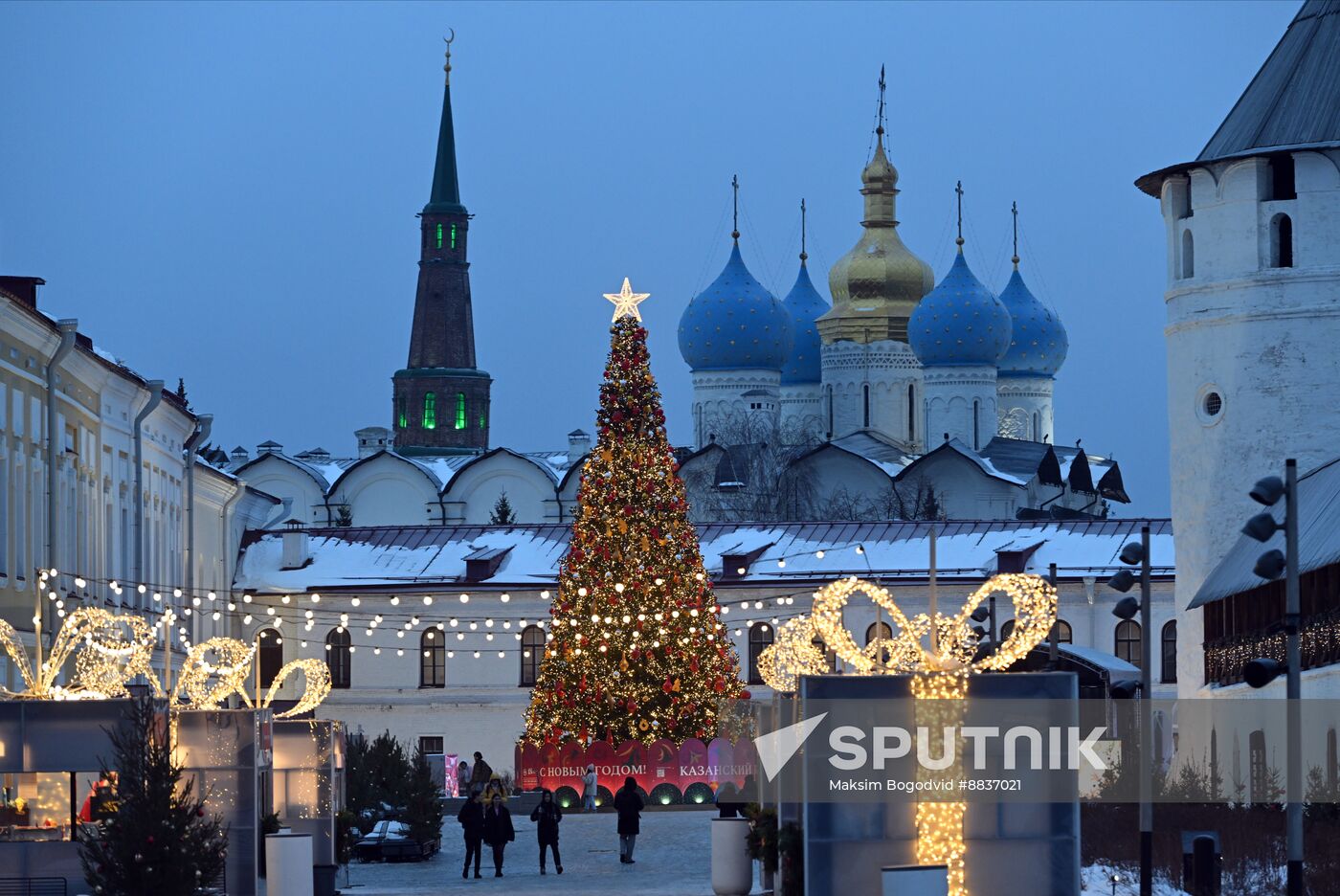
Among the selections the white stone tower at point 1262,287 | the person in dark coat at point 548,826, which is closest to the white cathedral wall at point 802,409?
the white stone tower at point 1262,287

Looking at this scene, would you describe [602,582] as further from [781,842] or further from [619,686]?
[781,842]

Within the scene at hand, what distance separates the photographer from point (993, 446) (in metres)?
93.9

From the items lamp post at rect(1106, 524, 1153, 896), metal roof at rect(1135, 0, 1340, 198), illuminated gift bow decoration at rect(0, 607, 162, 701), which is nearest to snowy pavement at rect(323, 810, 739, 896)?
illuminated gift bow decoration at rect(0, 607, 162, 701)

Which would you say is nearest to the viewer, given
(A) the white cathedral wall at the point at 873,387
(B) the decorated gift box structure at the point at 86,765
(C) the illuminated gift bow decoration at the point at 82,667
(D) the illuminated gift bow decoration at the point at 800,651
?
(D) the illuminated gift bow decoration at the point at 800,651

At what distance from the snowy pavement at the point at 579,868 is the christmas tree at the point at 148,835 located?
16.9ft

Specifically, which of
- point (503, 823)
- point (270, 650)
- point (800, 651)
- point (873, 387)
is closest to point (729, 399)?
point (873, 387)

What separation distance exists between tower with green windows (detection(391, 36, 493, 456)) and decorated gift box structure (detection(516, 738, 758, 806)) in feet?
252

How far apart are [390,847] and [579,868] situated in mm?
2857

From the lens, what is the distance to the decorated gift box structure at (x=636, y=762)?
40031 millimetres

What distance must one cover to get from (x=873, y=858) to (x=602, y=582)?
69.8 ft

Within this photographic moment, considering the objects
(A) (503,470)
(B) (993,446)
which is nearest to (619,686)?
(A) (503,470)

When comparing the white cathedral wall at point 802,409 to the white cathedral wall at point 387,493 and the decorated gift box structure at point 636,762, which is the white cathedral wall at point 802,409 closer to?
the white cathedral wall at point 387,493

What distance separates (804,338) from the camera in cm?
10412

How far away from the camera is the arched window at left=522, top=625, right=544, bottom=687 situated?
5881cm
